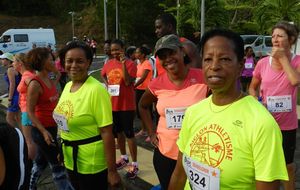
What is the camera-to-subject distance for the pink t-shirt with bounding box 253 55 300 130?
150 inches

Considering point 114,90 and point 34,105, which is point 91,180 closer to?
point 34,105

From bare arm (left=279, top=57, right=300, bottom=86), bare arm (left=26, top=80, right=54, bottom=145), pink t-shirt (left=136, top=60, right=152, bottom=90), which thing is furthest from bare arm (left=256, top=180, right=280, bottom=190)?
pink t-shirt (left=136, top=60, right=152, bottom=90)

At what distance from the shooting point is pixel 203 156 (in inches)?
78.4

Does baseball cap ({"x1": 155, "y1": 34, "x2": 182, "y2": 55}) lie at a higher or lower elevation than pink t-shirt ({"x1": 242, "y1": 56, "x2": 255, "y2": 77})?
higher

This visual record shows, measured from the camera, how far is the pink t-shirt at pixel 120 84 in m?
5.81

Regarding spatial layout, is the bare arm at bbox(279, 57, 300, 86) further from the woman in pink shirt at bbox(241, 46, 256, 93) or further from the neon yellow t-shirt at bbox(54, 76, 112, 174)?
the woman in pink shirt at bbox(241, 46, 256, 93)

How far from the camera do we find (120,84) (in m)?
6.04

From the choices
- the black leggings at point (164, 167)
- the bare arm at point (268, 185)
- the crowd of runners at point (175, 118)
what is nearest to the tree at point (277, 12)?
the crowd of runners at point (175, 118)

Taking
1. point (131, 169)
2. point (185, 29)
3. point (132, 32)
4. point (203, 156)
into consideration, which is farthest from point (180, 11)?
point (203, 156)

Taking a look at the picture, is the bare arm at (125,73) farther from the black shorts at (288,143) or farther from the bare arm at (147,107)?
the black shorts at (288,143)

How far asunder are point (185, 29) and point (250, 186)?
116 ft

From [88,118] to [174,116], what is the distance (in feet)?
2.16

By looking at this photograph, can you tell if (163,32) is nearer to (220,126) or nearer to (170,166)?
(170,166)

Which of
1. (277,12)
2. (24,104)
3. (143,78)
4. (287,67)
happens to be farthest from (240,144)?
(277,12)
